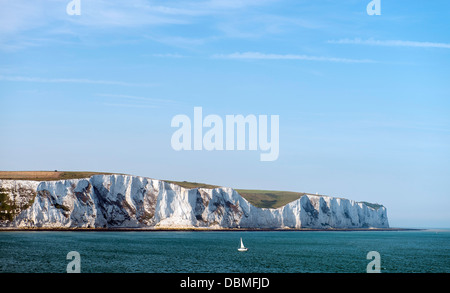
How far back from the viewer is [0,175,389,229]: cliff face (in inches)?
4641

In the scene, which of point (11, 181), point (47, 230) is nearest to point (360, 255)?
point (47, 230)

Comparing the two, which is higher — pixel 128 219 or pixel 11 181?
pixel 11 181

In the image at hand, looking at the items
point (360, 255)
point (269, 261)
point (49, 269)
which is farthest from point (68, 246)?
point (360, 255)

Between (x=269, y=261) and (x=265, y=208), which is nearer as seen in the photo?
(x=269, y=261)

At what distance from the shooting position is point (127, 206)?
131625 millimetres

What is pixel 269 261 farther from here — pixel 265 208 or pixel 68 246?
pixel 265 208

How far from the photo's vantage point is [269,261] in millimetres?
59406

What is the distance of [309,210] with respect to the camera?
18025 cm

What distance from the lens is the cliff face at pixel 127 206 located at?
118 meters
